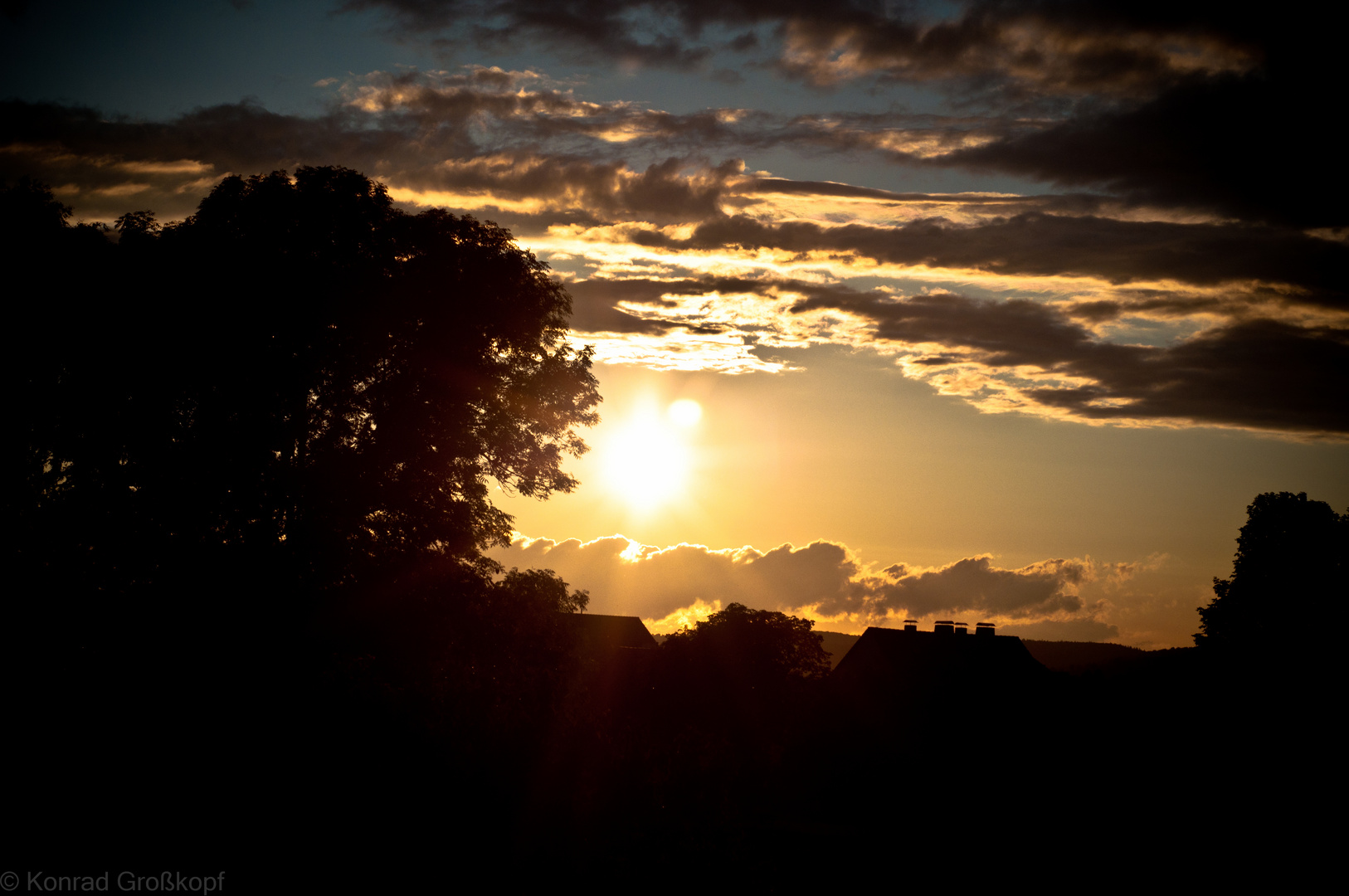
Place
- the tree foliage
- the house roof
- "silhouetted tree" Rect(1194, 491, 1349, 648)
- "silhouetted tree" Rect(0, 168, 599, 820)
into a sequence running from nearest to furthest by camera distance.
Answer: "silhouetted tree" Rect(0, 168, 599, 820), the tree foliage, "silhouetted tree" Rect(1194, 491, 1349, 648), the house roof

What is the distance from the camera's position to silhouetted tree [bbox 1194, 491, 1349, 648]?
62.1m

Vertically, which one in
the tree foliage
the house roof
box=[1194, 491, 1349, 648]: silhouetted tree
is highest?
box=[1194, 491, 1349, 648]: silhouetted tree

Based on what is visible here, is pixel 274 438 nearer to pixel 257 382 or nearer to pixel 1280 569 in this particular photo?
pixel 257 382

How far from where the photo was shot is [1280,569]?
64.2 metres

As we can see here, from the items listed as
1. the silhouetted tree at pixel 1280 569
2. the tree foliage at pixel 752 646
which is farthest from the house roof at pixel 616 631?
the silhouetted tree at pixel 1280 569

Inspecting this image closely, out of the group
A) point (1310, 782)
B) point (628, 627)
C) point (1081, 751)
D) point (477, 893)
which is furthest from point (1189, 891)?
point (628, 627)

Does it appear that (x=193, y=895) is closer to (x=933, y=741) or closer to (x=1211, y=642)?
(x=933, y=741)

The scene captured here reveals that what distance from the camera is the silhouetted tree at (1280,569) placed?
62062 millimetres

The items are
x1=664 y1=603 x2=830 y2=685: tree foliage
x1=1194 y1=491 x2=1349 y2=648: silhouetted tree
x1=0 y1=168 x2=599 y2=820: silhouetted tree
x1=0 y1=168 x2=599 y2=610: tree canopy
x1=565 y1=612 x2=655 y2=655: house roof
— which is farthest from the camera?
x1=565 y1=612 x2=655 y2=655: house roof

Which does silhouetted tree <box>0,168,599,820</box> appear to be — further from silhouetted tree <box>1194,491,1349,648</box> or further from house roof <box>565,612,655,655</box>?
house roof <box>565,612,655,655</box>

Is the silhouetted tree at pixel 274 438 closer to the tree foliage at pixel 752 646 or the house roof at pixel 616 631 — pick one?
the tree foliage at pixel 752 646

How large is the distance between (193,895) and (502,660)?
1118 cm

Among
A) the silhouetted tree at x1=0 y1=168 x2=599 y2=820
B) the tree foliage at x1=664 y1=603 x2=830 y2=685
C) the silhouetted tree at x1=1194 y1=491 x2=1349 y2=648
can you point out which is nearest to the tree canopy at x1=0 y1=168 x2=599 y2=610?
the silhouetted tree at x1=0 y1=168 x2=599 y2=820

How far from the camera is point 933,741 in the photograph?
51156mm
